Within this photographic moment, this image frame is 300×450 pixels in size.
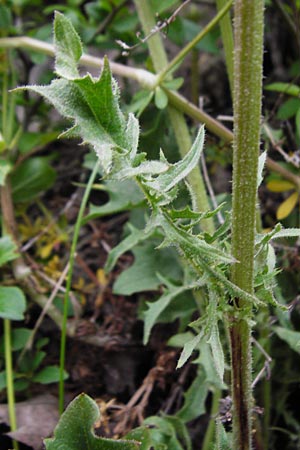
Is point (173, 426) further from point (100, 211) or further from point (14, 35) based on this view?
point (14, 35)

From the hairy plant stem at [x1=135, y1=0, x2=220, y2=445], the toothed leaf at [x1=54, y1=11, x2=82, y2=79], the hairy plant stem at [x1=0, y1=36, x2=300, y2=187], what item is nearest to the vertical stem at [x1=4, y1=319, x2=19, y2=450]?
the hairy plant stem at [x1=135, y1=0, x2=220, y2=445]

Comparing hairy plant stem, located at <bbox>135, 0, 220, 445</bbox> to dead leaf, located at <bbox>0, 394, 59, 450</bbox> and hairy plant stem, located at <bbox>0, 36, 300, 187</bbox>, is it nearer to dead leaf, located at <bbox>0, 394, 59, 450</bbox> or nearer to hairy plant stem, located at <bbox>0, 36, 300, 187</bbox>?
hairy plant stem, located at <bbox>0, 36, 300, 187</bbox>

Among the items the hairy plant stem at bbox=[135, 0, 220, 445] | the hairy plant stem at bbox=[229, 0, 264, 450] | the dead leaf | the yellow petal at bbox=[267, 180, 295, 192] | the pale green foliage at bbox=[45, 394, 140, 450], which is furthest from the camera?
the yellow petal at bbox=[267, 180, 295, 192]

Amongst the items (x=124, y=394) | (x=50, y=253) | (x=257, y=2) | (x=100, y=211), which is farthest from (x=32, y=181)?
(x=257, y=2)

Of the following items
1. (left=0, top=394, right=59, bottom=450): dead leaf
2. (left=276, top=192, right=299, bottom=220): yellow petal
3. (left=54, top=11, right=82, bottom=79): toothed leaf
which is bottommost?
(left=0, top=394, right=59, bottom=450): dead leaf

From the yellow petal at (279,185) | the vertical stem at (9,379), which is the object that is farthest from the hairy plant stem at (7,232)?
the yellow petal at (279,185)

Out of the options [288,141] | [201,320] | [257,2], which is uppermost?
[288,141]

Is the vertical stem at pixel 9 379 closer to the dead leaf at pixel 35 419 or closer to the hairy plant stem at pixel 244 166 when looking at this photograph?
the dead leaf at pixel 35 419
